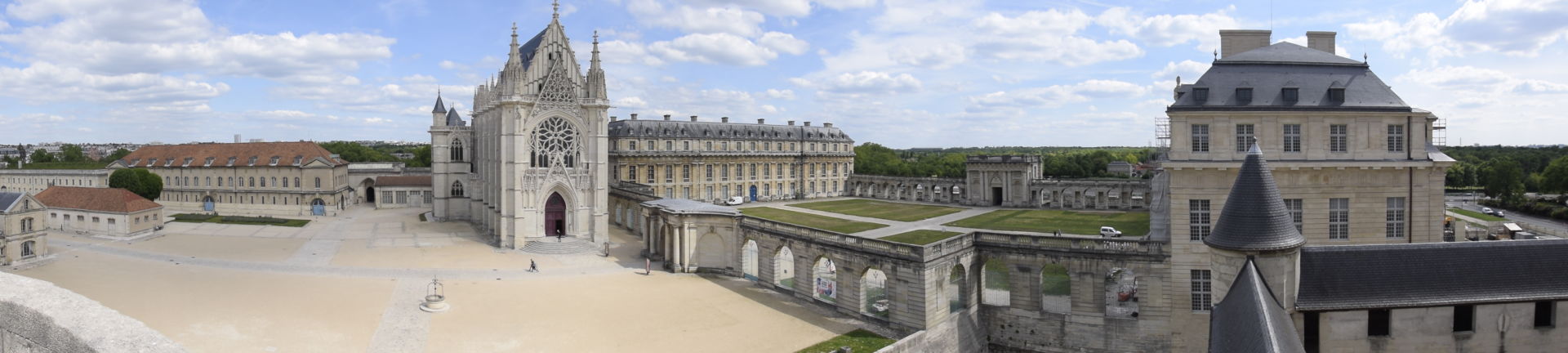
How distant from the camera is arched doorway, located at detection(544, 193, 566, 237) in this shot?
1658 inches

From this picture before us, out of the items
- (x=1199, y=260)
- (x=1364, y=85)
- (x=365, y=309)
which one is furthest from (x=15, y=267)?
(x=1364, y=85)

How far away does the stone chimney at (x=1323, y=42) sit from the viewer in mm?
25766

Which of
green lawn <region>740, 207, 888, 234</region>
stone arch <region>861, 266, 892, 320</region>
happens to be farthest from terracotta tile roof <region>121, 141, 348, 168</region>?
stone arch <region>861, 266, 892, 320</region>

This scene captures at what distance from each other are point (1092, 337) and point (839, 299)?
7984mm

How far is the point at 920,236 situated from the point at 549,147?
67.8ft

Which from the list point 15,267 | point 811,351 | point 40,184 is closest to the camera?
point 811,351

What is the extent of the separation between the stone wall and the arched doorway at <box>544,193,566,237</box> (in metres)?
27.7

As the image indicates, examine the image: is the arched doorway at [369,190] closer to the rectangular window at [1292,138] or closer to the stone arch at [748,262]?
the stone arch at [748,262]

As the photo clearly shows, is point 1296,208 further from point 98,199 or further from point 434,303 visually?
point 98,199

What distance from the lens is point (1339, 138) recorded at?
22.4m

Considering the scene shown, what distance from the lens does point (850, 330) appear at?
2341cm

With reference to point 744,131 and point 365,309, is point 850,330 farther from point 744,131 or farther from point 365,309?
point 744,131

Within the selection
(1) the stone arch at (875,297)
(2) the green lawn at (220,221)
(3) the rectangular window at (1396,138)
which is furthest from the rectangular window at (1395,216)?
(2) the green lawn at (220,221)

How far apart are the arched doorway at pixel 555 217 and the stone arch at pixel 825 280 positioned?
16.2m
